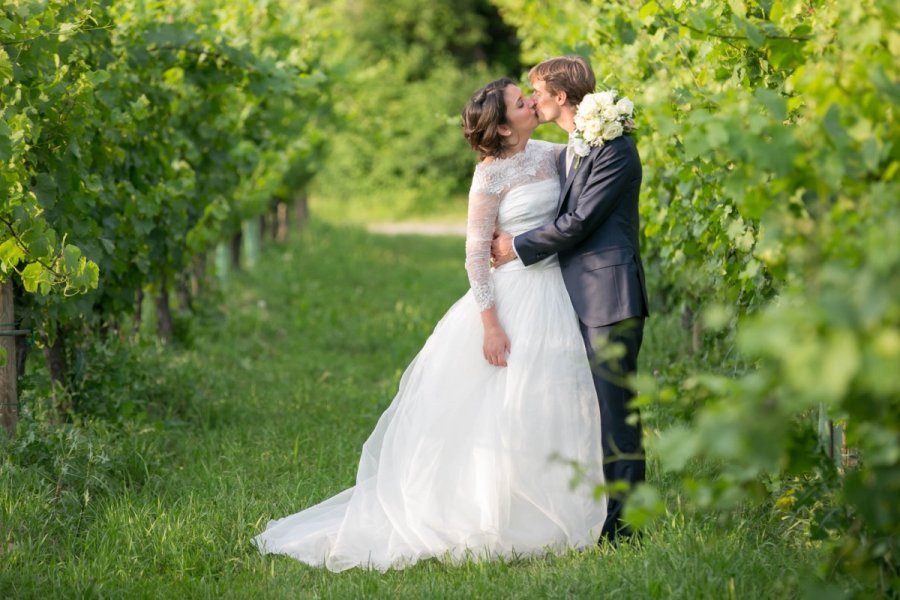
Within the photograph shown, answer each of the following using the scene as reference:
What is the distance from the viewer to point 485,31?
100 ft

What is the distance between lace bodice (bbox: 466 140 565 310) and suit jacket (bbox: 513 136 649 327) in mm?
87

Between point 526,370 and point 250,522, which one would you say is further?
point 250,522

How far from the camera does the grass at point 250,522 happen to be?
134 inches

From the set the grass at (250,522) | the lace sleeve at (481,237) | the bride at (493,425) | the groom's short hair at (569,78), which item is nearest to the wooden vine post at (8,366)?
the grass at (250,522)

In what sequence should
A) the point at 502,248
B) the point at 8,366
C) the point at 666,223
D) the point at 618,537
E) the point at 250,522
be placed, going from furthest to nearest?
the point at 666,223 → the point at 8,366 → the point at 250,522 → the point at 502,248 → the point at 618,537

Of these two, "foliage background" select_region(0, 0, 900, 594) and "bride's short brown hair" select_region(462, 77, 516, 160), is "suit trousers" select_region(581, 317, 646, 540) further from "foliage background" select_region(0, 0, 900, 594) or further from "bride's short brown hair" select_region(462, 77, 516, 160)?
"bride's short brown hair" select_region(462, 77, 516, 160)

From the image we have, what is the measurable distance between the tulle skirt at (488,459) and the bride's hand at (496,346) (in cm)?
3

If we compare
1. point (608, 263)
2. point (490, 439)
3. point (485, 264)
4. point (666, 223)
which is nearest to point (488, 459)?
point (490, 439)

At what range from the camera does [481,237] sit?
13.2 ft

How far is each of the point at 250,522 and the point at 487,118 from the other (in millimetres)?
1790

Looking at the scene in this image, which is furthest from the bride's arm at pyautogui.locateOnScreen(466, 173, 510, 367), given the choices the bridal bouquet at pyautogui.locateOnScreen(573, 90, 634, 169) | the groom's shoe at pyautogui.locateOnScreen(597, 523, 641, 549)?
the groom's shoe at pyautogui.locateOnScreen(597, 523, 641, 549)

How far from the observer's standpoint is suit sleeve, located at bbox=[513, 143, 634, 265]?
3791 millimetres

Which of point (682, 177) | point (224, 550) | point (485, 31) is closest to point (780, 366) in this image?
point (682, 177)

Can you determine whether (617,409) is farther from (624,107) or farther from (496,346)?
(624,107)
